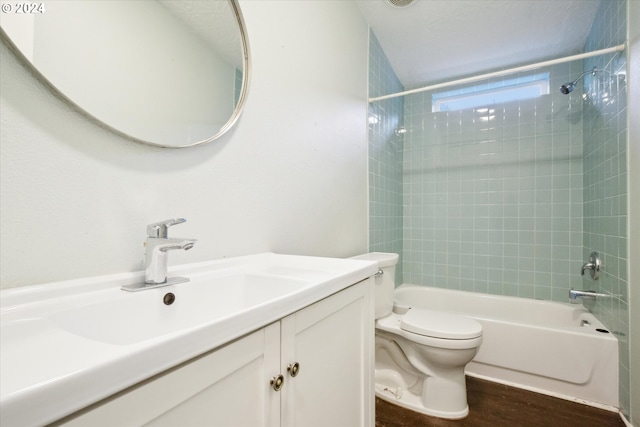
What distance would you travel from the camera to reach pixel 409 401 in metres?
1.64

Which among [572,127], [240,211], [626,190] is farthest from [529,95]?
[240,211]

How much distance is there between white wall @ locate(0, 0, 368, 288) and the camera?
1.94 ft

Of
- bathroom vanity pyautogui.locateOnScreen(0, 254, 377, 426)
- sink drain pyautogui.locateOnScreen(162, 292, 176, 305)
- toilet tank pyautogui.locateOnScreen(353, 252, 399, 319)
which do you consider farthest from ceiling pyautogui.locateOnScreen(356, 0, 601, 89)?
sink drain pyautogui.locateOnScreen(162, 292, 176, 305)

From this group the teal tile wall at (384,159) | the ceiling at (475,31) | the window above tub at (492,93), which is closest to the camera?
the ceiling at (475,31)

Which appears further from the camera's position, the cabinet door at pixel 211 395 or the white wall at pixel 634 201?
the white wall at pixel 634 201

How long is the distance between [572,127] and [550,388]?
75.9 inches

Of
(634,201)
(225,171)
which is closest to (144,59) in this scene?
(225,171)

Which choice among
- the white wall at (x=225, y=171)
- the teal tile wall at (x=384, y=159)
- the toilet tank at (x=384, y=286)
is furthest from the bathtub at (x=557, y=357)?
the white wall at (x=225, y=171)

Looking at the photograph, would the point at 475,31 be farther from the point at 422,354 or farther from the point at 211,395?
the point at 211,395

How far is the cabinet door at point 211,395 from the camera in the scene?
0.36 meters

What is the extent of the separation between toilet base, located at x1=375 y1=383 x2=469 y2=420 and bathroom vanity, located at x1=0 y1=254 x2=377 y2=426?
74 centimetres

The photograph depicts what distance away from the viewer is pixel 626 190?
1.50 m

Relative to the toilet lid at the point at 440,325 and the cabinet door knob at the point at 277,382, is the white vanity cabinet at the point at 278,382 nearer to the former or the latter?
the cabinet door knob at the point at 277,382

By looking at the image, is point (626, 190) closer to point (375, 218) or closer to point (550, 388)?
point (550, 388)
